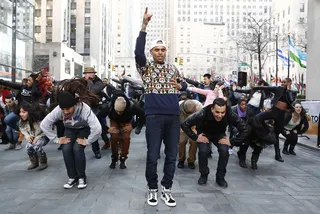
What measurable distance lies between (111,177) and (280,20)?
65.6 m

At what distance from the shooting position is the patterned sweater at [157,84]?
4281mm

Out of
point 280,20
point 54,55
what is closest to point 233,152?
point 54,55

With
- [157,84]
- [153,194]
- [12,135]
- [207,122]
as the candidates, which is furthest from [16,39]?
[153,194]

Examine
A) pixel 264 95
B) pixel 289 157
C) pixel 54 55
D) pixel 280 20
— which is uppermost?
pixel 280 20

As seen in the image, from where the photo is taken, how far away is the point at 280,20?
64562mm

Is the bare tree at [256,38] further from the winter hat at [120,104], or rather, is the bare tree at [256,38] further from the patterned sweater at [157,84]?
the patterned sweater at [157,84]

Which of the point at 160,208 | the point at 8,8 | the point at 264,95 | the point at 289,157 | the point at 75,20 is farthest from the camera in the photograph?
the point at 75,20

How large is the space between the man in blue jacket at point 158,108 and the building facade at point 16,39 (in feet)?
64.2

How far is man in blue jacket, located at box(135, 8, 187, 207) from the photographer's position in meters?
4.29

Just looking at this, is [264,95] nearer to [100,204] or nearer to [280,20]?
[100,204]

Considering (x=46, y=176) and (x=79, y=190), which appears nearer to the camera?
(x=79, y=190)

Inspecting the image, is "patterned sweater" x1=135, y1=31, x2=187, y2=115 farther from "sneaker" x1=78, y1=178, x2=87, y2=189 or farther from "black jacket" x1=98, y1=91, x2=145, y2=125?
"black jacket" x1=98, y1=91, x2=145, y2=125

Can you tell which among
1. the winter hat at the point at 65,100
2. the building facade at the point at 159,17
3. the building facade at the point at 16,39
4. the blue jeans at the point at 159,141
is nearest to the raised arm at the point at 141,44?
the blue jeans at the point at 159,141

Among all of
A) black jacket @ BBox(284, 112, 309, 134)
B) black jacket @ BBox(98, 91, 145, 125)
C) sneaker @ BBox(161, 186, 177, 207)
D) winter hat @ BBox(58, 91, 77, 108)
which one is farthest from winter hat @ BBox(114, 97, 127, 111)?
black jacket @ BBox(284, 112, 309, 134)
